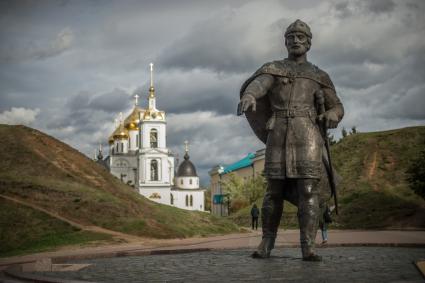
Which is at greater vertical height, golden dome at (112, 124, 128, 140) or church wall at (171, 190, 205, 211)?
golden dome at (112, 124, 128, 140)

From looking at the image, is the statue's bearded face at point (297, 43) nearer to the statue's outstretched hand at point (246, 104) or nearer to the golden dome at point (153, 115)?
the statue's outstretched hand at point (246, 104)

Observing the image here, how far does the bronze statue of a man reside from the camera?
871 cm

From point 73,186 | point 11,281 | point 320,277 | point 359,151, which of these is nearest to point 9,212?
point 73,186

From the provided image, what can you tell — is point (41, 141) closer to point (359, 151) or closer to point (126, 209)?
point (126, 209)

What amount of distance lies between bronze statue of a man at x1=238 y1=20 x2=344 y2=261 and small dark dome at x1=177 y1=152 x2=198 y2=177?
303ft

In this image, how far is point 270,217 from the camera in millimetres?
9148

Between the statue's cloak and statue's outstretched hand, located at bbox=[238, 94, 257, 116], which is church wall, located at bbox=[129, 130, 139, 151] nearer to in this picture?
the statue's cloak

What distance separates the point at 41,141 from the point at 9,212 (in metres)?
9.66

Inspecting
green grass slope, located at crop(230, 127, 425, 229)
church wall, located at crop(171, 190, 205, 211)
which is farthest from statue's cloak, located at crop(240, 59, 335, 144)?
church wall, located at crop(171, 190, 205, 211)

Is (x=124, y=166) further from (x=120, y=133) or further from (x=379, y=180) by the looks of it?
(x=379, y=180)

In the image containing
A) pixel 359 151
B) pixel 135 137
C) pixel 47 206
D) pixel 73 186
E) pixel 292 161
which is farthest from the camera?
pixel 135 137

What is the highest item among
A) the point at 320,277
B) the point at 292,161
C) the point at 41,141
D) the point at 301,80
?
the point at 41,141

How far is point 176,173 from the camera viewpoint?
10462cm

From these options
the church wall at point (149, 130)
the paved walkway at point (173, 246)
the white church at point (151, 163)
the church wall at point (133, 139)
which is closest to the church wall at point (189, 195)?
the white church at point (151, 163)
